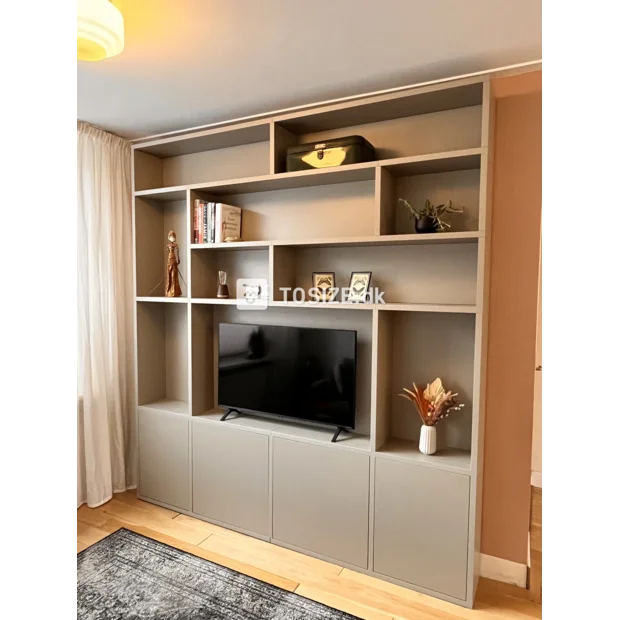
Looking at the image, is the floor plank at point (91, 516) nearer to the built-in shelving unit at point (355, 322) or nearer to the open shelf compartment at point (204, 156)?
the built-in shelving unit at point (355, 322)

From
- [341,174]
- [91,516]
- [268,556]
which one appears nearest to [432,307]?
[341,174]

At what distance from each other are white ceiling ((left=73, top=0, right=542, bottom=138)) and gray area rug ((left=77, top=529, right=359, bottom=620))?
220 cm

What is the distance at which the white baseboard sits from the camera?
2.23 m

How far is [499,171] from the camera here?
86.0 inches

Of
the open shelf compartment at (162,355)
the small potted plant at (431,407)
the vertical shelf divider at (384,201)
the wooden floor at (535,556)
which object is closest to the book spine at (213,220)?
the open shelf compartment at (162,355)

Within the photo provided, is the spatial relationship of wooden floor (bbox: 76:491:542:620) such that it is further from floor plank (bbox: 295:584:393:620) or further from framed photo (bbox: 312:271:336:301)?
framed photo (bbox: 312:271:336:301)

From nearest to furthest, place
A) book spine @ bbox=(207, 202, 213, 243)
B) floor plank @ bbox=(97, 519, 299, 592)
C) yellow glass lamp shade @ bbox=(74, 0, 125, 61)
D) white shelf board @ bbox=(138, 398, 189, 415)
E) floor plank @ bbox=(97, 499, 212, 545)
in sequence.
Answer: yellow glass lamp shade @ bbox=(74, 0, 125, 61), floor plank @ bbox=(97, 519, 299, 592), floor plank @ bbox=(97, 499, 212, 545), book spine @ bbox=(207, 202, 213, 243), white shelf board @ bbox=(138, 398, 189, 415)

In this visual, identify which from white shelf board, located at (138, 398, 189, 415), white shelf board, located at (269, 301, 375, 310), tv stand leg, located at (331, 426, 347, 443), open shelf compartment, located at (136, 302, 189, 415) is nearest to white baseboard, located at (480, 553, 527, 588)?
tv stand leg, located at (331, 426, 347, 443)

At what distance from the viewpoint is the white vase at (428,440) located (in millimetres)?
2240

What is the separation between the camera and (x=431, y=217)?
218 centimetres

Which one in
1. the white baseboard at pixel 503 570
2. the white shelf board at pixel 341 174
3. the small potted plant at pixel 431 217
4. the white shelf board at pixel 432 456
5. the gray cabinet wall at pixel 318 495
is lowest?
the white baseboard at pixel 503 570

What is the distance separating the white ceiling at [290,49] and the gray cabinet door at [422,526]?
194 cm
